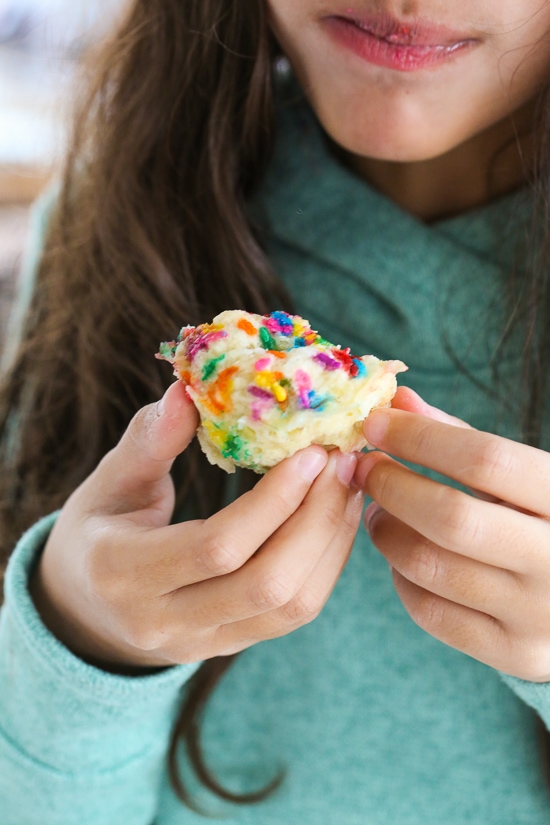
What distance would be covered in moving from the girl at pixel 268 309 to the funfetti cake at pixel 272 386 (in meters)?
0.12

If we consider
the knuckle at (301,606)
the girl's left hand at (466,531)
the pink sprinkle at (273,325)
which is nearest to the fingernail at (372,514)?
the girl's left hand at (466,531)

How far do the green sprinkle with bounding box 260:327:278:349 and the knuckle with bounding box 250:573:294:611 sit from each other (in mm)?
204

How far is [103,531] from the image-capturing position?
0.73 metres

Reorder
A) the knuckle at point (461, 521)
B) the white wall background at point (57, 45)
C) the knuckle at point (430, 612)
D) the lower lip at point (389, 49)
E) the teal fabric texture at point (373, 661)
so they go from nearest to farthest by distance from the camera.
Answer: the knuckle at point (461, 521)
the knuckle at point (430, 612)
the lower lip at point (389, 49)
the teal fabric texture at point (373, 661)
the white wall background at point (57, 45)

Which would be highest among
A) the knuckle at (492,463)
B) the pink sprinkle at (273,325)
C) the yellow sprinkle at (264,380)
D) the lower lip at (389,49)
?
the lower lip at (389,49)

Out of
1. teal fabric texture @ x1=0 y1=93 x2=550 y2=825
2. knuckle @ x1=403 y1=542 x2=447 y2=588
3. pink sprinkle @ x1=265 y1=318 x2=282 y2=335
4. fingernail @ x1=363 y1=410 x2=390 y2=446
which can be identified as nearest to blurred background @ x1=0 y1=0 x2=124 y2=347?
teal fabric texture @ x1=0 y1=93 x2=550 y2=825

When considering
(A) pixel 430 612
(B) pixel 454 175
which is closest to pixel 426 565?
(A) pixel 430 612

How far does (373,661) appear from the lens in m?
1.07

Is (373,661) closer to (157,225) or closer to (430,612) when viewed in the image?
(430,612)

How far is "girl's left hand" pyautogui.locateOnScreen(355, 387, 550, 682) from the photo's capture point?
2.02ft

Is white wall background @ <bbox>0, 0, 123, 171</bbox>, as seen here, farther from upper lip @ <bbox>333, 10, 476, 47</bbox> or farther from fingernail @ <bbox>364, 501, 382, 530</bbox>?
fingernail @ <bbox>364, 501, 382, 530</bbox>

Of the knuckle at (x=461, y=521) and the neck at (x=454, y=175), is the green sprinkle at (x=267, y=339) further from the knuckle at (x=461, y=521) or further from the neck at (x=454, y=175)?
the neck at (x=454, y=175)

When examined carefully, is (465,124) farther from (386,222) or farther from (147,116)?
(147,116)

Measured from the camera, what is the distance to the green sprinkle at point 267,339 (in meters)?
0.69
